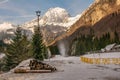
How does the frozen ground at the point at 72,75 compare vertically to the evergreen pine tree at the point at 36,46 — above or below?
below

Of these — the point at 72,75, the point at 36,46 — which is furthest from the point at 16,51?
the point at 72,75

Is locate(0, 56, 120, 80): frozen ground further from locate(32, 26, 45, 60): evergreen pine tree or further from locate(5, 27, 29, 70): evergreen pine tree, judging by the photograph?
locate(5, 27, 29, 70): evergreen pine tree

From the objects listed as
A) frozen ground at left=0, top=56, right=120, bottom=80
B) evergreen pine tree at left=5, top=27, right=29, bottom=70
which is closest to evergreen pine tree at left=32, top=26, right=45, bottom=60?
evergreen pine tree at left=5, top=27, right=29, bottom=70

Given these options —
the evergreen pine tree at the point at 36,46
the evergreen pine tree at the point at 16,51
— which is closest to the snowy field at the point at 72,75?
the evergreen pine tree at the point at 36,46

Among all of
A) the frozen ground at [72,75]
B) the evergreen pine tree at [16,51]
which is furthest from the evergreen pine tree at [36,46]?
the frozen ground at [72,75]

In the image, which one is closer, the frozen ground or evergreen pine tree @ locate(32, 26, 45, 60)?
the frozen ground

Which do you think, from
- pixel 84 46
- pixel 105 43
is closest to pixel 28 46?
pixel 105 43

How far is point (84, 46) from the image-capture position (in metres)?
171

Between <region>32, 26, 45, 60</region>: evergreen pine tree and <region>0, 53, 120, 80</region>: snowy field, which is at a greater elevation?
<region>32, 26, 45, 60</region>: evergreen pine tree

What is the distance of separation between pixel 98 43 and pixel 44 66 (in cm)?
10928

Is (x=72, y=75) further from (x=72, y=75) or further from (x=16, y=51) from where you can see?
(x=16, y=51)

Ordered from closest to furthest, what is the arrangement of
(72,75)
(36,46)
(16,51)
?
(72,75), (36,46), (16,51)

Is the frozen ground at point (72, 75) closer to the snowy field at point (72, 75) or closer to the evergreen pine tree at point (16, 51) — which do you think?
the snowy field at point (72, 75)

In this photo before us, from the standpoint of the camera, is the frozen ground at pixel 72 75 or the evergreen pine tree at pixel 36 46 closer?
the frozen ground at pixel 72 75
